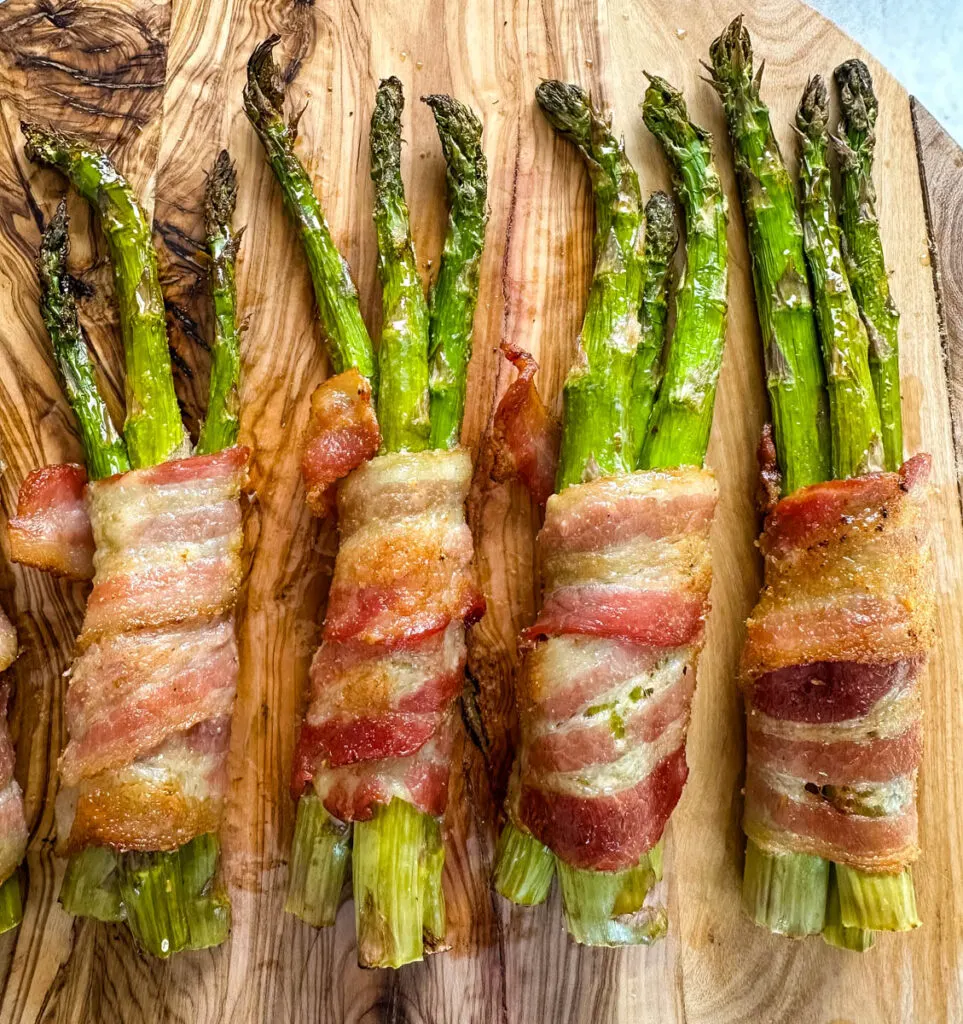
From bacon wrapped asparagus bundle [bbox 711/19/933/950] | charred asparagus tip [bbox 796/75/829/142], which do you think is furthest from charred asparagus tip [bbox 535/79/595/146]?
bacon wrapped asparagus bundle [bbox 711/19/933/950]

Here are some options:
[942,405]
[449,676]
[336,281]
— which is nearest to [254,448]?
[336,281]

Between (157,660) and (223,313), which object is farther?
(223,313)

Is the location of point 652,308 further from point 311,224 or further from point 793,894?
point 793,894

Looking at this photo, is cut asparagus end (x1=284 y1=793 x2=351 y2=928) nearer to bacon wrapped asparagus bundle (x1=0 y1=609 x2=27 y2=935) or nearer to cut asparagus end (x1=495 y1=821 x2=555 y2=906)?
cut asparagus end (x1=495 y1=821 x2=555 y2=906)

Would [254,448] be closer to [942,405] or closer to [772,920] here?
[772,920]

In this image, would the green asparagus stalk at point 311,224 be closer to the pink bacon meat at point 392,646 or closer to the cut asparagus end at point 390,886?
the pink bacon meat at point 392,646

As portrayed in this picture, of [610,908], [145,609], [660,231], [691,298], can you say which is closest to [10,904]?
[145,609]
